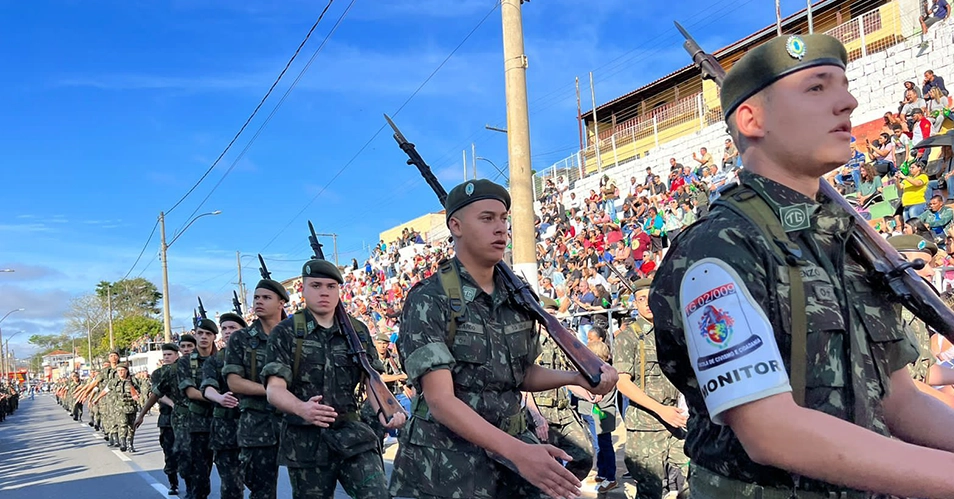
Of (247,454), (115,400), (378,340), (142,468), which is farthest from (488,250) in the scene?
(115,400)

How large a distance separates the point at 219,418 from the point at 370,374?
2.99m

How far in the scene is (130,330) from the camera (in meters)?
76.8

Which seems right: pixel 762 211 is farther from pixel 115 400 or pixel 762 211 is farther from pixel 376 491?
pixel 115 400

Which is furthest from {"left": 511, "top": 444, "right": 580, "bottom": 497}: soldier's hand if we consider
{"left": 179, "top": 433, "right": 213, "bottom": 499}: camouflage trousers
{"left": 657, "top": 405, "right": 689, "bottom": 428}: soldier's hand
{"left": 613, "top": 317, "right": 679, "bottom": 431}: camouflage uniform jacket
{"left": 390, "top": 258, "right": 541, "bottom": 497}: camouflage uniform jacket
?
{"left": 179, "top": 433, "right": 213, "bottom": 499}: camouflage trousers

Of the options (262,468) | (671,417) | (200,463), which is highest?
(671,417)

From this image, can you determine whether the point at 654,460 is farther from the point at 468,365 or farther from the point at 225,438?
the point at 225,438

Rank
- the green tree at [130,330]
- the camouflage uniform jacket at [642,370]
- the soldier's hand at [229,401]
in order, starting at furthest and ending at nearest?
the green tree at [130,330]
the soldier's hand at [229,401]
the camouflage uniform jacket at [642,370]

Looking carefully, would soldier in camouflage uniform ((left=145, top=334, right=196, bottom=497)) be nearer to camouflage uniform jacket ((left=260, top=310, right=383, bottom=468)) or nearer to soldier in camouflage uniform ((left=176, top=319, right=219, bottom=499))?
soldier in camouflage uniform ((left=176, top=319, right=219, bottom=499))

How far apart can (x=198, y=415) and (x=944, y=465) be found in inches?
328

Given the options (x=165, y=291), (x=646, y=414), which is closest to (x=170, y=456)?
(x=646, y=414)

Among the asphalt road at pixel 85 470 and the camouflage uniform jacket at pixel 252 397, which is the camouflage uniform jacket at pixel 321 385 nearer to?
the camouflage uniform jacket at pixel 252 397

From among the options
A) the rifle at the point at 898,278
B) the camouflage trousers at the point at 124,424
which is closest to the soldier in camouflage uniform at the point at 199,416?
the rifle at the point at 898,278

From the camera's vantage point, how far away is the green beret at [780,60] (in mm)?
1726

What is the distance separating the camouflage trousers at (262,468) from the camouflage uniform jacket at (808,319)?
5028mm
